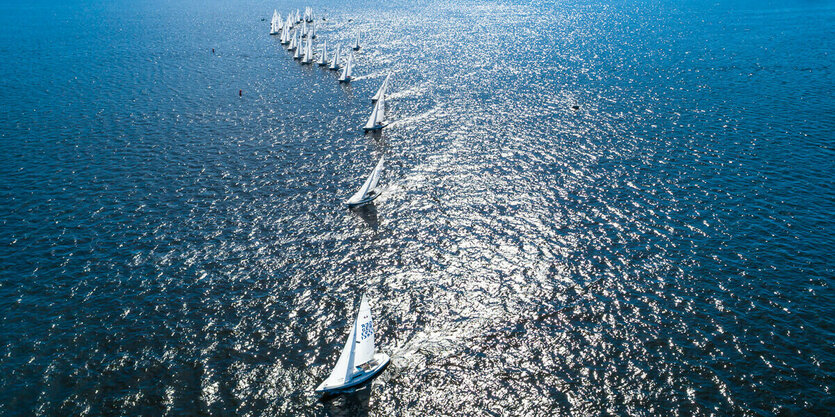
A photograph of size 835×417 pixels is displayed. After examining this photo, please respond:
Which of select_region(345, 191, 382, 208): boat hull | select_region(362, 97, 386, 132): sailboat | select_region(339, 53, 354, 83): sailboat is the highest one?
select_region(339, 53, 354, 83): sailboat

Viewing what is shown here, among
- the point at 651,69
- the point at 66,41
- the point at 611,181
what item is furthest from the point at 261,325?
the point at 66,41

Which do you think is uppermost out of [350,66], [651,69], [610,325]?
[651,69]

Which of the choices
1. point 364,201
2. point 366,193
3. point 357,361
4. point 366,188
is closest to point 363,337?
point 357,361

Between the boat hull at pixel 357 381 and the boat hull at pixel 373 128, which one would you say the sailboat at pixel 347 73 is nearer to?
the boat hull at pixel 373 128

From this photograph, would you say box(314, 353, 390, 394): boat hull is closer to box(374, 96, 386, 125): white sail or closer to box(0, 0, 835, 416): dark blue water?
box(0, 0, 835, 416): dark blue water

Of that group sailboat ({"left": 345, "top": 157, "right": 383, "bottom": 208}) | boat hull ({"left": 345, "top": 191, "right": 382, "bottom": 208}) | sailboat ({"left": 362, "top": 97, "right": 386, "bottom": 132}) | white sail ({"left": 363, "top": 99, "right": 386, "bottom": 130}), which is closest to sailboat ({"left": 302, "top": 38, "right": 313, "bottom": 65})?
sailboat ({"left": 362, "top": 97, "right": 386, "bottom": 132})

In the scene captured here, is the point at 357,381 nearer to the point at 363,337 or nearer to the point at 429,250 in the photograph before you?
the point at 363,337

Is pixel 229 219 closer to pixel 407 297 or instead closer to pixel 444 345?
pixel 407 297
